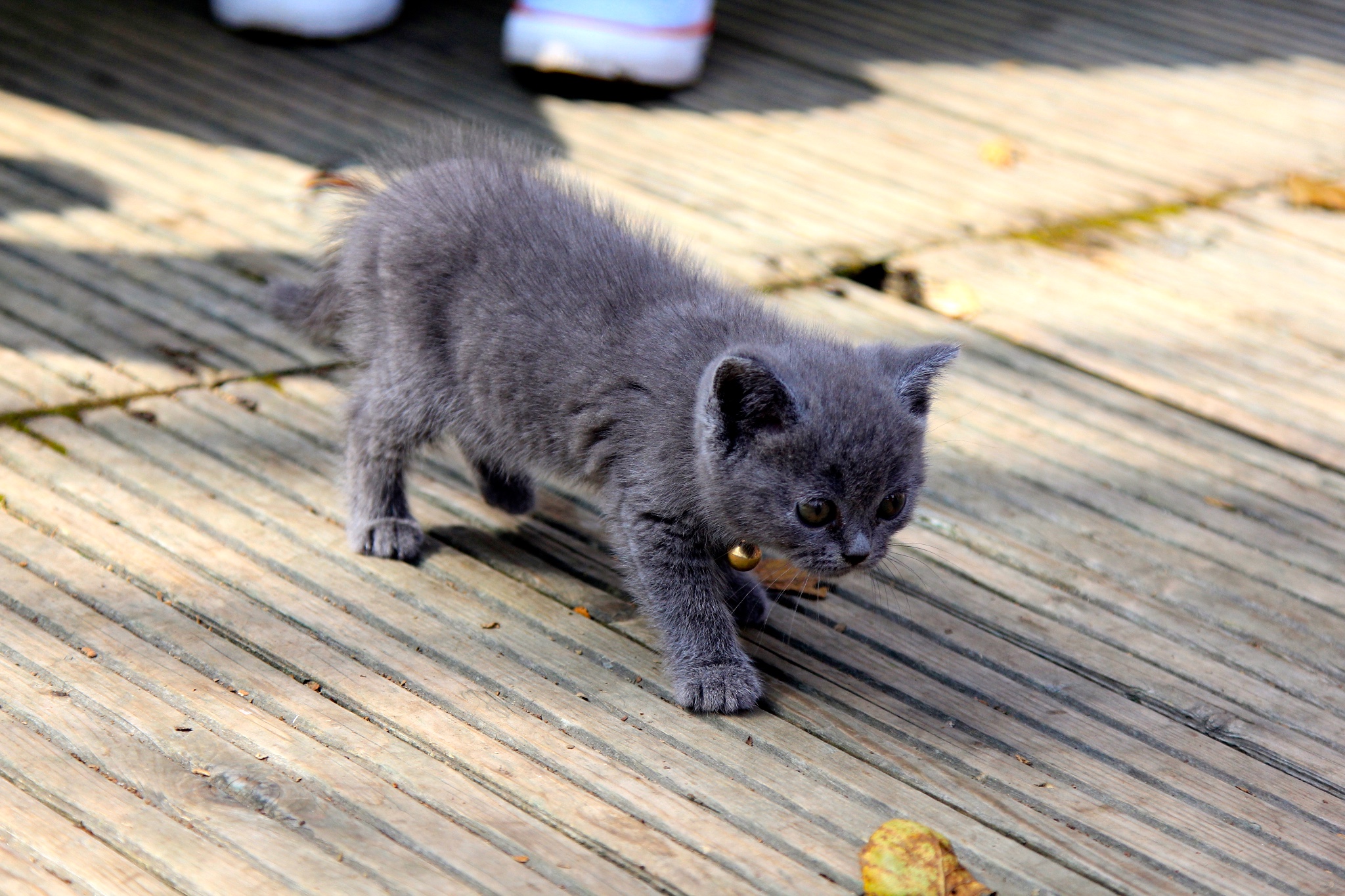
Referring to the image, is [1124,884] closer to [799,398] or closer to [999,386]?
[799,398]

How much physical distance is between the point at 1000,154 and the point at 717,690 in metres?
4.25

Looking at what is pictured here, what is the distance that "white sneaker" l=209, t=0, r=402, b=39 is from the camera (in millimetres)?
6855

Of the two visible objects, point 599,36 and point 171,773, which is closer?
point 171,773

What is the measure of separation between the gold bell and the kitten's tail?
1363 millimetres

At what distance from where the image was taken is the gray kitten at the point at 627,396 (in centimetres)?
300

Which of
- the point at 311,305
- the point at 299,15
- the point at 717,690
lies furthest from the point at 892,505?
the point at 299,15

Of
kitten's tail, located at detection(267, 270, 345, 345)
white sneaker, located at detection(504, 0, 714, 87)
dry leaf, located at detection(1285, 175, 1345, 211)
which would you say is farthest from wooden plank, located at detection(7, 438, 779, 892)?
dry leaf, located at detection(1285, 175, 1345, 211)

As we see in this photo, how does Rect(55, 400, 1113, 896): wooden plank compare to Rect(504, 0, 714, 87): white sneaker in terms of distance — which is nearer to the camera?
Rect(55, 400, 1113, 896): wooden plank

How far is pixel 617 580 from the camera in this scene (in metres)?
3.57

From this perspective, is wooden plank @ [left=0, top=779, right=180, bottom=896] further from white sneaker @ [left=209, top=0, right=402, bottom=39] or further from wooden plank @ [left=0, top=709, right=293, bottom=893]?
white sneaker @ [left=209, top=0, right=402, bottom=39]

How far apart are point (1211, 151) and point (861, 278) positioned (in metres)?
2.61

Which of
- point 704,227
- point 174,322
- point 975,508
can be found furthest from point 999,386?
point 174,322

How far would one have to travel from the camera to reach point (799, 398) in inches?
117

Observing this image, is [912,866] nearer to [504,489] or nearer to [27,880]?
[27,880]
